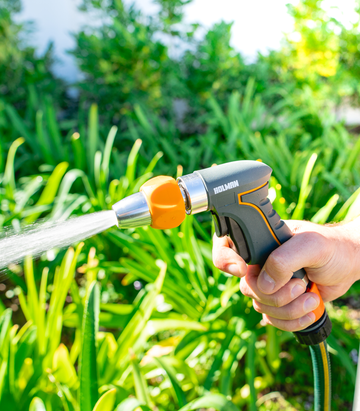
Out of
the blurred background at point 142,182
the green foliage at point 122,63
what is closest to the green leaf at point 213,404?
the blurred background at point 142,182

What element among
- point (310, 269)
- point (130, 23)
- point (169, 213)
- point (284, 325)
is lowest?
point (284, 325)

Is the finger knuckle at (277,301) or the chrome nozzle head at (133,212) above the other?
the chrome nozzle head at (133,212)

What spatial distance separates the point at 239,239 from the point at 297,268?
0.42 feet

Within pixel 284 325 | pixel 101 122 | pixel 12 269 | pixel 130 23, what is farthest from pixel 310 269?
pixel 130 23

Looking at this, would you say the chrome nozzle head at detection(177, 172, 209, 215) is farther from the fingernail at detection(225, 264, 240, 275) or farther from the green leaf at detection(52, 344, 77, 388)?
the green leaf at detection(52, 344, 77, 388)

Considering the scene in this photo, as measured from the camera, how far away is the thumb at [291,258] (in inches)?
24.3

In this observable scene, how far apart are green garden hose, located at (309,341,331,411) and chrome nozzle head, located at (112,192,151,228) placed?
550mm

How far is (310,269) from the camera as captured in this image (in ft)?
2.32

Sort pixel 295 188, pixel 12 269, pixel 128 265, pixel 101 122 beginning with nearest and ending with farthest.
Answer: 1. pixel 128 265
2. pixel 12 269
3. pixel 295 188
4. pixel 101 122

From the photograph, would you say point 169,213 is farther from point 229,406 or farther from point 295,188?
point 295,188

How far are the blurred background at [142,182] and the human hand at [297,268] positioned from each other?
0.29 meters

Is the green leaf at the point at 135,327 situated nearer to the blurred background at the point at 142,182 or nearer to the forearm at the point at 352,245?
the blurred background at the point at 142,182

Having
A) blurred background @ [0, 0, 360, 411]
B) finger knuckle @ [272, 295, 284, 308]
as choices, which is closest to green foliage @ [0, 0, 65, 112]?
blurred background @ [0, 0, 360, 411]

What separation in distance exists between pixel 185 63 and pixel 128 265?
9.00 feet
